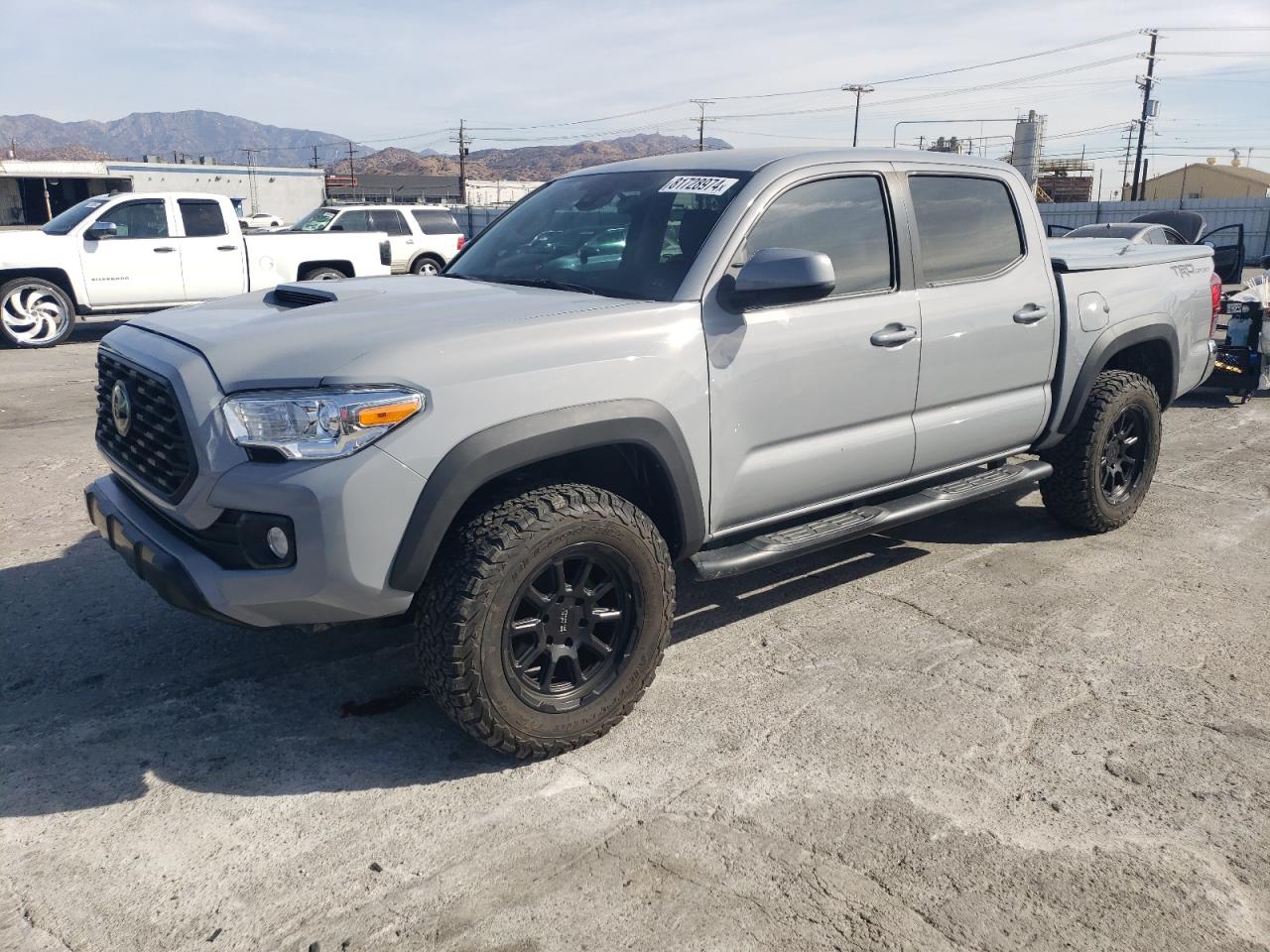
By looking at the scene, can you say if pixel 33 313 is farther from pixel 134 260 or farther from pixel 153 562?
pixel 153 562

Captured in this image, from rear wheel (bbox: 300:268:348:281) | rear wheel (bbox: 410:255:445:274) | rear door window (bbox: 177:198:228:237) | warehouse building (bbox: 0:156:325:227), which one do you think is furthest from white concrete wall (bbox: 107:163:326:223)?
rear wheel (bbox: 300:268:348:281)

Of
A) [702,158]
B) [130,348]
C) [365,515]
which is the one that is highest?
[702,158]

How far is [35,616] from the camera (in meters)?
4.32

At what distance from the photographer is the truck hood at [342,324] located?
114 inches

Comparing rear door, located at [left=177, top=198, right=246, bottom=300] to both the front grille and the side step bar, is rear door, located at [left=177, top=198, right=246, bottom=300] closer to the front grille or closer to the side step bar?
the front grille

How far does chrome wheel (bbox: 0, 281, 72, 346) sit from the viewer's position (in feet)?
40.7

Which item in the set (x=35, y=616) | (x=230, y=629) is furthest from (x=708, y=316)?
(x=35, y=616)

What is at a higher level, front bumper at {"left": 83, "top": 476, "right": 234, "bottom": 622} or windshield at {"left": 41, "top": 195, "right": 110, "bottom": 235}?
windshield at {"left": 41, "top": 195, "right": 110, "bottom": 235}

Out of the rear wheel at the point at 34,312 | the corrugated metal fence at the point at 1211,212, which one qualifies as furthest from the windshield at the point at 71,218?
the corrugated metal fence at the point at 1211,212

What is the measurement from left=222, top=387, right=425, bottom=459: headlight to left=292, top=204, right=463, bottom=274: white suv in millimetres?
16836

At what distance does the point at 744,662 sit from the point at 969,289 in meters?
1.91

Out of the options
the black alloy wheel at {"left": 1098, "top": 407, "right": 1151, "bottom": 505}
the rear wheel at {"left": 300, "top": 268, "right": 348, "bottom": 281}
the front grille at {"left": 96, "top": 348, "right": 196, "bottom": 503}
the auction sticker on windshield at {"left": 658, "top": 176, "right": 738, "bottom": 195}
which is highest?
the auction sticker on windshield at {"left": 658, "top": 176, "right": 738, "bottom": 195}

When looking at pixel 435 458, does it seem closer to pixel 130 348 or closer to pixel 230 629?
pixel 130 348

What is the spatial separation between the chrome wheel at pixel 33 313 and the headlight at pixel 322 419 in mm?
11624
